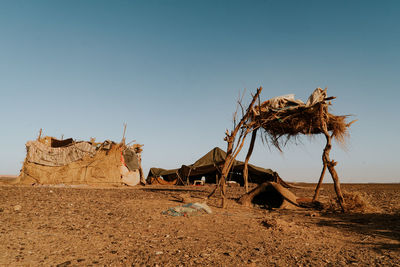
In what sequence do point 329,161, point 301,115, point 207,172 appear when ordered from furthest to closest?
point 207,172 → point 301,115 → point 329,161

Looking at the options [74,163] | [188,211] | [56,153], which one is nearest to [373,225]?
[188,211]

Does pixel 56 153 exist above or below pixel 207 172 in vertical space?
above

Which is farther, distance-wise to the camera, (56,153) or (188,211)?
(56,153)

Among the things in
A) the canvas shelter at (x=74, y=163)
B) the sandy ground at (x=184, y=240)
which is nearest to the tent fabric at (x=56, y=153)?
the canvas shelter at (x=74, y=163)

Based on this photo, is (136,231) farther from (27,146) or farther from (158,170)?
(158,170)

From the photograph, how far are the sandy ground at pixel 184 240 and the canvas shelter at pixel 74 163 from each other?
11770 millimetres

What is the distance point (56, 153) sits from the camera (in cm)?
1670

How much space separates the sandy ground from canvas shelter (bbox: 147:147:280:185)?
1426 centimetres

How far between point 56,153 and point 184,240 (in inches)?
644

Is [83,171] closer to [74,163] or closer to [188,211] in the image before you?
[74,163]

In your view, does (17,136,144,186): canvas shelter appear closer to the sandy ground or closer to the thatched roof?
the sandy ground

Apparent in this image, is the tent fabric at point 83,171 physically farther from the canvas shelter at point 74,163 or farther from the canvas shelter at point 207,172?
the canvas shelter at point 207,172

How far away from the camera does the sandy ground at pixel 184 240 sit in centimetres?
287

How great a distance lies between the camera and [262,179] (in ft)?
67.7
